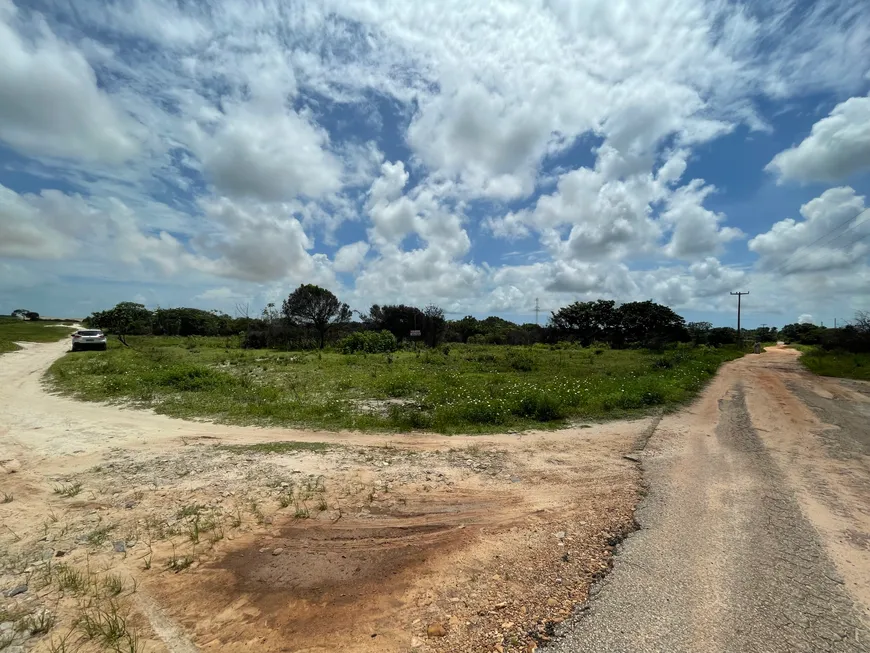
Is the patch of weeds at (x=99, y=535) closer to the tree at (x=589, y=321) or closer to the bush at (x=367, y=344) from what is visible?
the bush at (x=367, y=344)

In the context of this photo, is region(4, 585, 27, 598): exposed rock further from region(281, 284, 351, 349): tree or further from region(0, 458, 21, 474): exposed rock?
region(281, 284, 351, 349): tree

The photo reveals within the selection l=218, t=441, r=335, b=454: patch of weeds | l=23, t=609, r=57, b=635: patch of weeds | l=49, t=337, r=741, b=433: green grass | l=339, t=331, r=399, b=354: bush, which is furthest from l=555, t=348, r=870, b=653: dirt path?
l=339, t=331, r=399, b=354: bush

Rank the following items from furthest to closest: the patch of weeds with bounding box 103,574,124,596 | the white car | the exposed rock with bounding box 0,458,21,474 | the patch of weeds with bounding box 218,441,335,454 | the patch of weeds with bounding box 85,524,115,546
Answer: the white car → the patch of weeds with bounding box 218,441,335,454 → the exposed rock with bounding box 0,458,21,474 → the patch of weeds with bounding box 85,524,115,546 → the patch of weeds with bounding box 103,574,124,596

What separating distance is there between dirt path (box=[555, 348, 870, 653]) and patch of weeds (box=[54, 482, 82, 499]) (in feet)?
21.8

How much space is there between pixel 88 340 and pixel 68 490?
1268 inches

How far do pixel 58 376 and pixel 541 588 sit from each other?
2193 centimetres

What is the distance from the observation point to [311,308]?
153 ft

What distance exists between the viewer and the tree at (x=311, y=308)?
4662 cm

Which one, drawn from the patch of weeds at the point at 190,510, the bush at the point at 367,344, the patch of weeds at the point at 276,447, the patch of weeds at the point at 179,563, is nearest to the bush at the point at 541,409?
the patch of weeds at the point at 276,447

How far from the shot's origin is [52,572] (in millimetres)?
4062

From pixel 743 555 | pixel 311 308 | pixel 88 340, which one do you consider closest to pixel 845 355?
pixel 743 555

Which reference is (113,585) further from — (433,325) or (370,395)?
(433,325)

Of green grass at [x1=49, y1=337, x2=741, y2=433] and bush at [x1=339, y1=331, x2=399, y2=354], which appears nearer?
green grass at [x1=49, y1=337, x2=741, y2=433]

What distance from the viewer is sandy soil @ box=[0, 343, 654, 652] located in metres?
3.35
